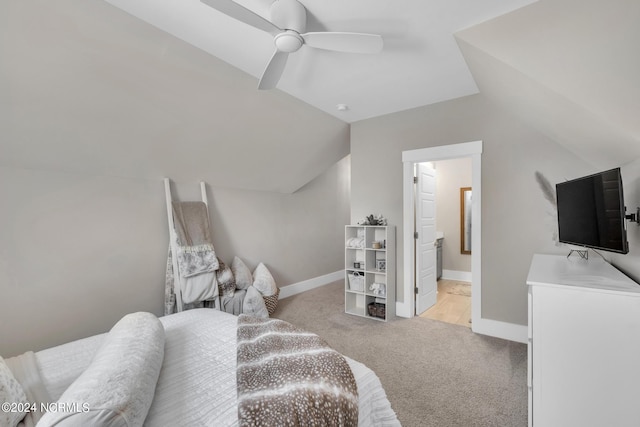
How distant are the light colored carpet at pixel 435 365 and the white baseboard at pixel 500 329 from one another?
3.7 inches

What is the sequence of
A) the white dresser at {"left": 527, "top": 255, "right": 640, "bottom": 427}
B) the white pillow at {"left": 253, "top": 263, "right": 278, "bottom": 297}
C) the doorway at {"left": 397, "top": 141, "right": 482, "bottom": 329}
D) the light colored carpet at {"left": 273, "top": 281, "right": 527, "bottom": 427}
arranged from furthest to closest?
the white pillow at {"left": 253, "top": 263, "right": 278, "bottom": 297}, the doorway at {"left": 397, "top": 141, "right": 482, "bottom": 329}, the light colored carpet at {"left": 273, "top": 281, "right": 527, "bottom": 427}, the white dresser at {"left": 527, "top": 255, "right": 640, "bottom": 427}

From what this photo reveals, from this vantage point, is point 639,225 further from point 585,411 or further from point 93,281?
point 93,281

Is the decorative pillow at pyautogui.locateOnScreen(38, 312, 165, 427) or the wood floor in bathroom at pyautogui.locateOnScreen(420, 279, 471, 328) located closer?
the decorative pillow at pyautogui.locateOnScreen(38, 312, 165, 427)

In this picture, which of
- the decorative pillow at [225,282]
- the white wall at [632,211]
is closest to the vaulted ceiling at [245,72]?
the white wall at [632,211]

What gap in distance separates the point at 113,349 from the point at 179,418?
0.43 m

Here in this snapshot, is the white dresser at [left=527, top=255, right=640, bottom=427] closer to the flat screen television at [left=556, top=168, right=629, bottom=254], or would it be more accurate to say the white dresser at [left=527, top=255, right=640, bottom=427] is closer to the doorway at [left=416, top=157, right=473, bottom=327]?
the flat screen television at [left=556, top=168, right=629, bottom=254]

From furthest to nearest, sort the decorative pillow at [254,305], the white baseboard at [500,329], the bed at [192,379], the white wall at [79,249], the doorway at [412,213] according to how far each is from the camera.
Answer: the decorative pillow at [254,305]
the doorway at [412,213]
the white baseboard at [500,329]
the white wall at [79,249]
the bed at [192,379]

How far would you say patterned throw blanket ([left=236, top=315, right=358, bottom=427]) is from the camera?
1009 mm

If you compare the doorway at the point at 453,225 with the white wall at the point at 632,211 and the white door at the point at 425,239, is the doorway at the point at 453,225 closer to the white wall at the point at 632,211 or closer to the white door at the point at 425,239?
the white door at the point at 425,239

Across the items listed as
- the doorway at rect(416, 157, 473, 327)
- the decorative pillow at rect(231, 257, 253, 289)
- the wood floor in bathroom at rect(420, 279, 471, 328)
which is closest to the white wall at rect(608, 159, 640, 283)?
the wood floor in bathroom at rect(420, 279, 471, 328)

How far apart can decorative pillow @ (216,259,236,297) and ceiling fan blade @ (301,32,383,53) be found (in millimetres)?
2646

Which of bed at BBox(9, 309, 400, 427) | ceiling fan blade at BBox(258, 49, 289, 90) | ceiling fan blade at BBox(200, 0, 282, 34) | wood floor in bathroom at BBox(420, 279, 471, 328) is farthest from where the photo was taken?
wood floor in bathroom at BBox(420, 279, 471, 328)

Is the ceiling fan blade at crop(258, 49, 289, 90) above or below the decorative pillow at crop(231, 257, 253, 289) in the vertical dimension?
above

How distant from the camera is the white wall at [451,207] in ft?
17.0
